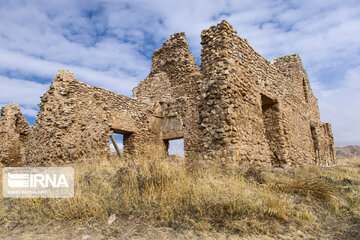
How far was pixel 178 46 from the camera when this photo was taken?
1359cm

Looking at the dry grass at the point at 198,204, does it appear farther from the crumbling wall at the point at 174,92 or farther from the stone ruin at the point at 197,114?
the crumbling wall at the point at 174,92

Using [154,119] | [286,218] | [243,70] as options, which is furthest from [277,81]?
[286,218]

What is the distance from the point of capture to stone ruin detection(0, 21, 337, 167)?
623 centimetres

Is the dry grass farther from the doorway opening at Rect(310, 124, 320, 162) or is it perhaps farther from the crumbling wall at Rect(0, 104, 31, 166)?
the crumbling wall at Rect(0, 104, 31, 166)

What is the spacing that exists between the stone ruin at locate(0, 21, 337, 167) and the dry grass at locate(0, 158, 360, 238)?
1771 mm

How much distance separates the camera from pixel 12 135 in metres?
12.5

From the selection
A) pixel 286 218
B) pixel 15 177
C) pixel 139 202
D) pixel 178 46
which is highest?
pixel 178 46

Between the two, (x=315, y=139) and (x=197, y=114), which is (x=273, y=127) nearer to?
(x=197, y=114)

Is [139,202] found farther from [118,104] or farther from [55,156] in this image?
[118,104]

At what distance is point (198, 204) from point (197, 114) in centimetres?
667

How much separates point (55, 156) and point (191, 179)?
19.8ft

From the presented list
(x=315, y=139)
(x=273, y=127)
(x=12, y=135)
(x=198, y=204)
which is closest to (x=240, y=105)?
(x=273, y=127)

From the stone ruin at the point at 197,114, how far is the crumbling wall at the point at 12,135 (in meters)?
0.05

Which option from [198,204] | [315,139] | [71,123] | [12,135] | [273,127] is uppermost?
[12,135]
